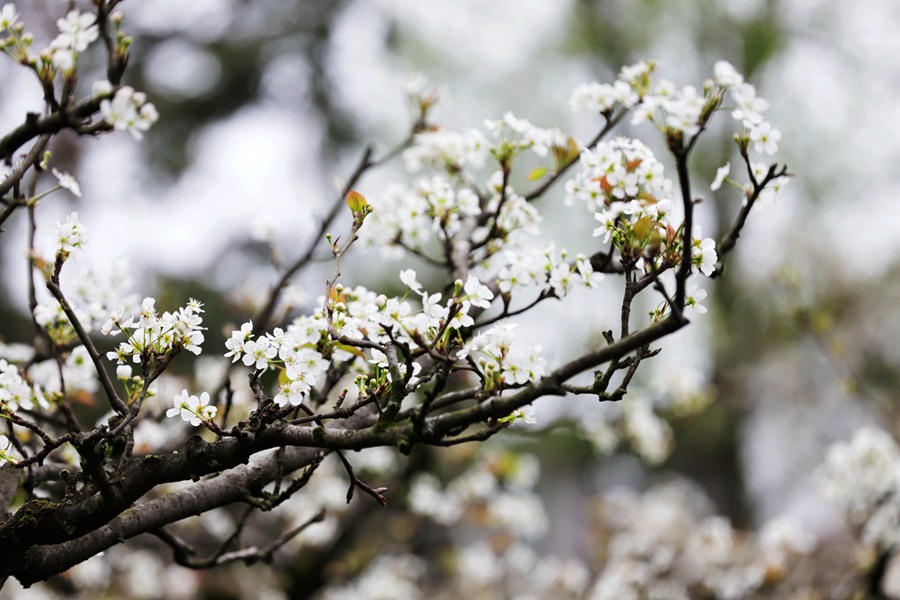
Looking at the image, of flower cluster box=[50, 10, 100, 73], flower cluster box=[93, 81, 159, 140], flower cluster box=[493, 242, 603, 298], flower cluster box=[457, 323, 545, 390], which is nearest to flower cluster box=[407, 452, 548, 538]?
flower cluster box=[493, 242, 603, 298]

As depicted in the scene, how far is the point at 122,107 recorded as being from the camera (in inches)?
50.7

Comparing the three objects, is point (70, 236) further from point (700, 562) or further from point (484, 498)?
point (700, 562)

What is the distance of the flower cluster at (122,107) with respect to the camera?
1.25m

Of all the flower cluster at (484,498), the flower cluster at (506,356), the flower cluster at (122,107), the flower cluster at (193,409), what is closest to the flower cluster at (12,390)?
the flower cluster at (193,409)

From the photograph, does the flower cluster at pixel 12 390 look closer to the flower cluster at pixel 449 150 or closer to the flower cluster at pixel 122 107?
the flower cluster at pixel 122 107

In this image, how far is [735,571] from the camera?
164 inches

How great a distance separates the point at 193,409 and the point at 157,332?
0.19m

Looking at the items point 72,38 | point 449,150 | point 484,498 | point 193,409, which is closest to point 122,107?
point 72,38

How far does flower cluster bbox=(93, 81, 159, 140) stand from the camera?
1253 millimetres

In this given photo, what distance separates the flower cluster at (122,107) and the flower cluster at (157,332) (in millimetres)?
360

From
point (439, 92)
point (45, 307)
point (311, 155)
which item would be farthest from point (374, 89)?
point (45, 307)

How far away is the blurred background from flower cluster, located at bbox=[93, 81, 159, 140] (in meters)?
6.80

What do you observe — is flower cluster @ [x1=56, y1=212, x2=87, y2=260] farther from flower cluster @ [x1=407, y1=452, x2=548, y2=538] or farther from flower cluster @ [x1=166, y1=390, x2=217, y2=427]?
flower cluster @ [x1=407, y1=452, x2=548, y2=538]

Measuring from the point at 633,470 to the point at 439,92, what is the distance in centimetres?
1573
